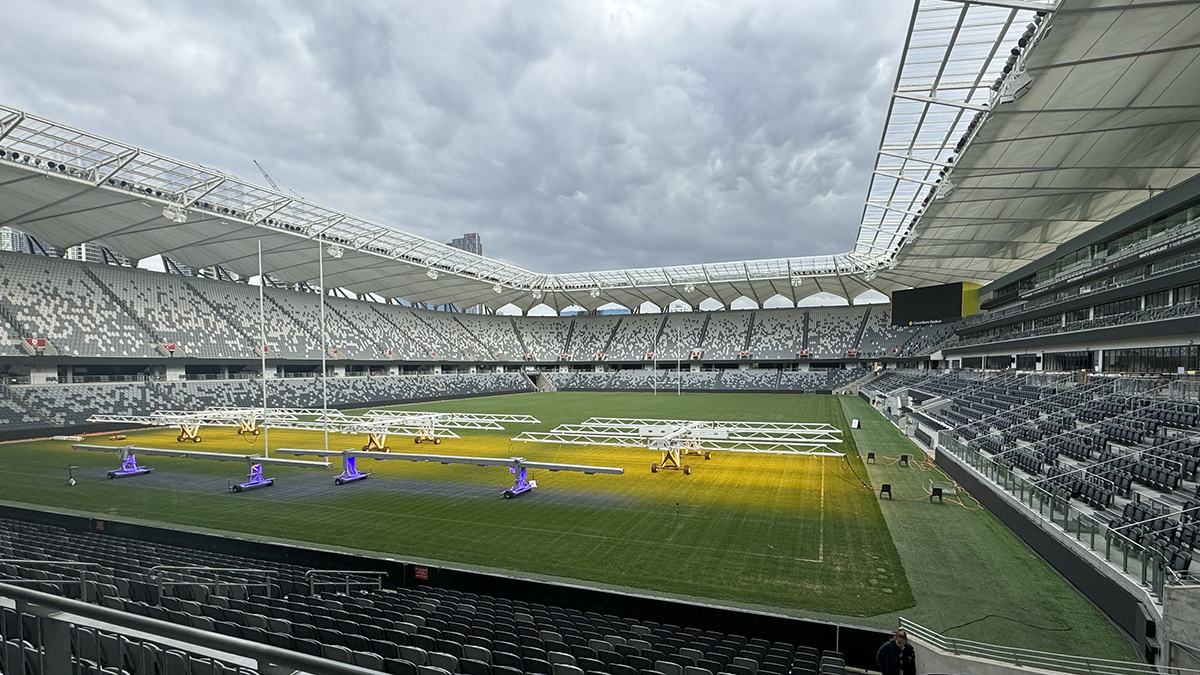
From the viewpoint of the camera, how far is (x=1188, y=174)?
27.7 m

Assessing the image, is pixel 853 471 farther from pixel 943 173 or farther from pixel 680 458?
pixel 943 173

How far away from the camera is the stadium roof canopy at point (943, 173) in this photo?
16828mm

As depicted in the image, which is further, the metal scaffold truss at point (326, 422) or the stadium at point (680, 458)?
the metal scaffold truss at point (326, 422)

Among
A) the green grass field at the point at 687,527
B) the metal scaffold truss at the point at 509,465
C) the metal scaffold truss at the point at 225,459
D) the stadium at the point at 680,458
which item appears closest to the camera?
the stadium at the point at 680,458

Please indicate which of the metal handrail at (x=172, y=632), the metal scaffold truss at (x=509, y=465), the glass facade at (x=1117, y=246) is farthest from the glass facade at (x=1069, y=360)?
the metal handrail at (x=172, y=632)

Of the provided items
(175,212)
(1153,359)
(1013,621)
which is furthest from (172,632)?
(175,212)

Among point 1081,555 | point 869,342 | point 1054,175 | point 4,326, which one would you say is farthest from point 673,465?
point 869,342

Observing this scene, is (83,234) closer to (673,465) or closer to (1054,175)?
(673,465)

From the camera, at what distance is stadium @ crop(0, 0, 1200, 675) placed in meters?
8.27

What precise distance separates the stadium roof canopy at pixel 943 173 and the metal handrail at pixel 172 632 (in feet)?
64.4

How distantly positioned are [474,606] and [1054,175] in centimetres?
3195

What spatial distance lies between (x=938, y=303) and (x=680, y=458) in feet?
128

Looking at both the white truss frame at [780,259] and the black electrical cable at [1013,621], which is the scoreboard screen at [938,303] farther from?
the black electrical cable at [1013,621]

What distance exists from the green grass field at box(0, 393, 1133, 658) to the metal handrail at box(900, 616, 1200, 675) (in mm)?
990
